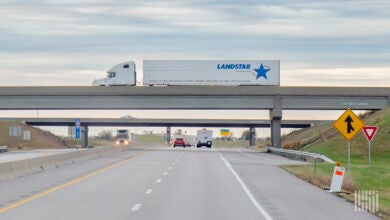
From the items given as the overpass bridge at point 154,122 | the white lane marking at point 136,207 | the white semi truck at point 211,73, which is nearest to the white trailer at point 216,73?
the white semi truck at point 211,73

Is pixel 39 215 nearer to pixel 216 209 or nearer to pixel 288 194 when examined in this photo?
pixel 216 209

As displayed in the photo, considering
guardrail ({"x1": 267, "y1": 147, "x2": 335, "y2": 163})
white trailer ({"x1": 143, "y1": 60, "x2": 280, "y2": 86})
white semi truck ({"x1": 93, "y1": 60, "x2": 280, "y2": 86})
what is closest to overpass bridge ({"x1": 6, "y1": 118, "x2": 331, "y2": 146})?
white semi truck ({"x1": 93, "y1": 60, "x2": 280, "y2": 86})

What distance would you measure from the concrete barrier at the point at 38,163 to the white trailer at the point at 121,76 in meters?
26.8

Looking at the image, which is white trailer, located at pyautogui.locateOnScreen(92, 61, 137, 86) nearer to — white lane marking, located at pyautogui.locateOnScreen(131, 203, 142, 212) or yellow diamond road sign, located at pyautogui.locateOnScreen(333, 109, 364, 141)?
yellow diamond road sign, located at pyautogui.locateOnScreen(333, 109, 364, 141)

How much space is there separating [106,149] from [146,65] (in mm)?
19965

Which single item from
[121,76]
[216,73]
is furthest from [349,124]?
[121,76]

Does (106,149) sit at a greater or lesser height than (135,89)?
lesser

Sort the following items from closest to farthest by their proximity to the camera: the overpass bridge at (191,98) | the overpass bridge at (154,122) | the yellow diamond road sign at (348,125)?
the yellow diamond road sign at (348,125)
the overpass bridge at (191,98)
the overpass bridge at (154,122)

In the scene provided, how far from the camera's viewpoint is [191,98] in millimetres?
84000

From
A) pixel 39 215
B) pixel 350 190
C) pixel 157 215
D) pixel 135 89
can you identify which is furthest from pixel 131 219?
pixel 135 89

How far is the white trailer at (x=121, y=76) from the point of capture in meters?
87.7

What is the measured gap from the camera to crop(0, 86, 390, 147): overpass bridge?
83.4 m

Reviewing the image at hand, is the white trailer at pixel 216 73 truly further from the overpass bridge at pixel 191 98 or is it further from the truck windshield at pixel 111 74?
the truck windshield at pixel 111 74

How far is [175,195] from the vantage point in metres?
24.3
